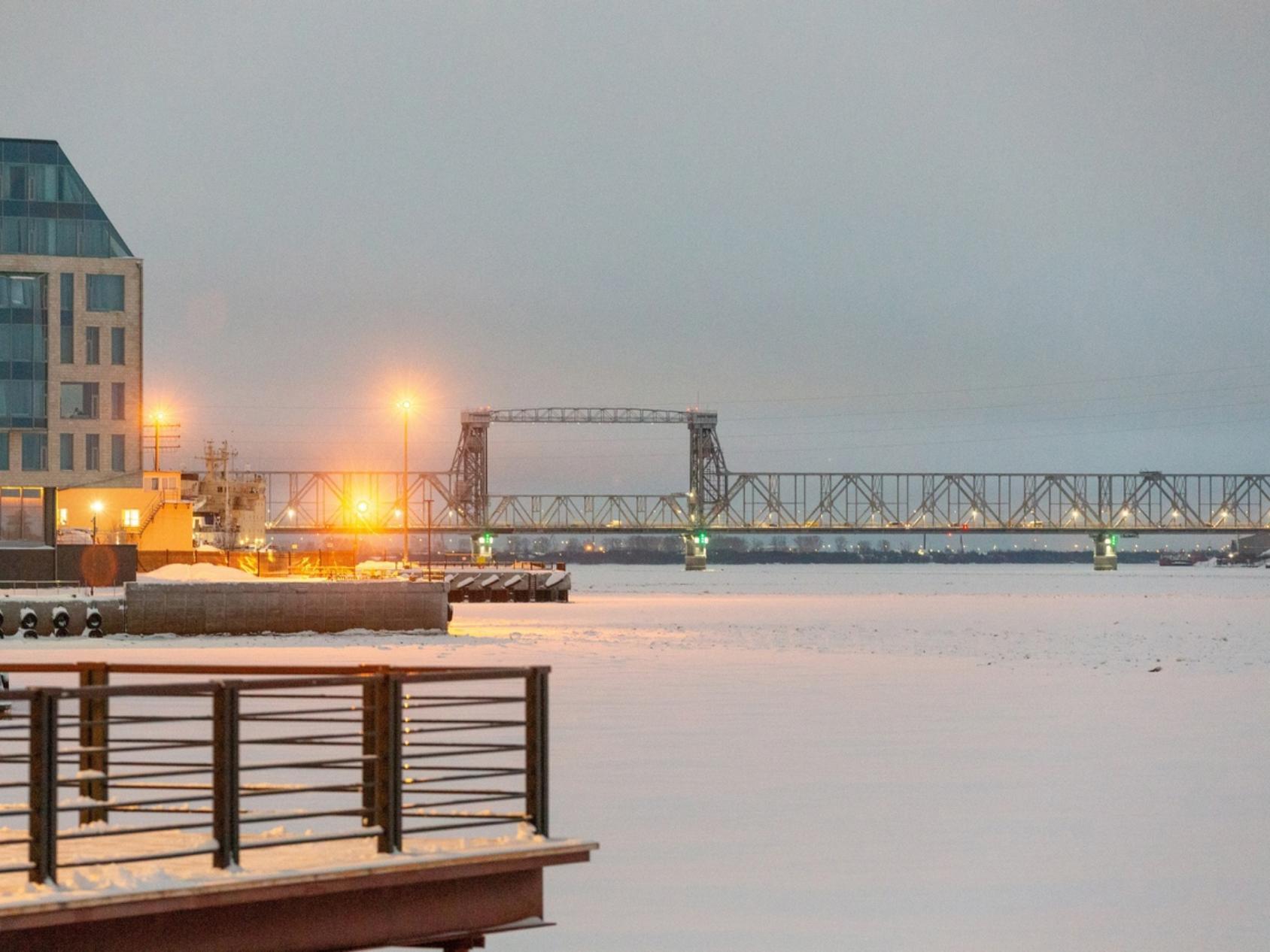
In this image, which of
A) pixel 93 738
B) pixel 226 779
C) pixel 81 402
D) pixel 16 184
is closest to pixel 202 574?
pixel 81 402

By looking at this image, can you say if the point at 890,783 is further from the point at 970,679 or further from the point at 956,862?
the point at 970,679

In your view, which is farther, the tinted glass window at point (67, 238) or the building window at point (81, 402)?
the tinted glass window at point (67, 238)

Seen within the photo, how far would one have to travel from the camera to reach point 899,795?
19.3m

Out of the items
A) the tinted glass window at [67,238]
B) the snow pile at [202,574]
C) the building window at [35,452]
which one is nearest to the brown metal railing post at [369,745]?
the snow pile at [202,574]

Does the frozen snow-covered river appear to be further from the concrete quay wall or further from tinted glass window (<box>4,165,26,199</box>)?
tinted glass window (<box>4,165,26,199</box>)

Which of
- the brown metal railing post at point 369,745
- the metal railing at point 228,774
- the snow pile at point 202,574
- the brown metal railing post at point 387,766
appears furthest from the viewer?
the snow pile at point 202,574

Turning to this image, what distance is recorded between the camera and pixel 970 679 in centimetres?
3641

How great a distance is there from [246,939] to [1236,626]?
5805 centimetres

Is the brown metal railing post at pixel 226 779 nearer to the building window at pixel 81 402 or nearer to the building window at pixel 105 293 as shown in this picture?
the building window at pixel 81 402

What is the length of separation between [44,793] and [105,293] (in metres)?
76.4

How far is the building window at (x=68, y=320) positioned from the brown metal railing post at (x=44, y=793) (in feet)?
246

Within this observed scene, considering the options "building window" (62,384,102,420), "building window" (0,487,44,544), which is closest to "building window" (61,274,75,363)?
"building window" (62,384,102,420)

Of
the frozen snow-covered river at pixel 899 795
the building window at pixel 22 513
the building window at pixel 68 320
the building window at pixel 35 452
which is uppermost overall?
the building window at pixel 68 320

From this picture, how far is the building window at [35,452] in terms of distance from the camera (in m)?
80.4
